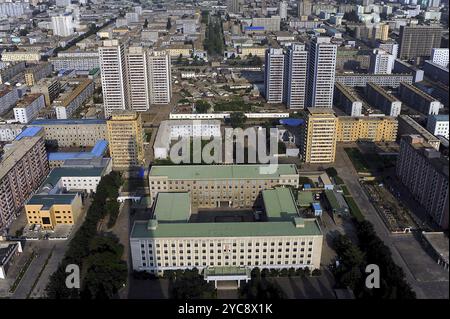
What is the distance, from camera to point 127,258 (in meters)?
13.0

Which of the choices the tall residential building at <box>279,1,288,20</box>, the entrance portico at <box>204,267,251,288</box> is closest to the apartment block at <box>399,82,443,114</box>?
the entrance portico at <box>204,267,251,288</box>

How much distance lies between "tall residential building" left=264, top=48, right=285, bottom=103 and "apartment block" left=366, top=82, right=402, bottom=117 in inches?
224

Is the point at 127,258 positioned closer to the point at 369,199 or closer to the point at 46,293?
the point at 46,293

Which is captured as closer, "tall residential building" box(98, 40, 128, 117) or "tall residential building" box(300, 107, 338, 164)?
"tall residential building" box(300, 107, 338, 164)

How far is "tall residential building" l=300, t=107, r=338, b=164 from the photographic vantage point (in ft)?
60.3

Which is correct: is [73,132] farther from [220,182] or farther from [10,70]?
[10,70]

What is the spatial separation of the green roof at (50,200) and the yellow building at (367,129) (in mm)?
13211

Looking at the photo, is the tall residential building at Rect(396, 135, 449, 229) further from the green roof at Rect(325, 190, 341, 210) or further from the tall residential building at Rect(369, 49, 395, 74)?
the tall residential building at Rect(369, 49, 395, 74)

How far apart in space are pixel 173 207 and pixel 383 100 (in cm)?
1687

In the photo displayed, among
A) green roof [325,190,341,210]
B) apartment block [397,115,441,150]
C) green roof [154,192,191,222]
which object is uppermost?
apartment block [397,115,441,150]

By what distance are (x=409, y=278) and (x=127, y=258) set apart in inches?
320

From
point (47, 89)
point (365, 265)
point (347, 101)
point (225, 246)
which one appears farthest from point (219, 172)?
point (47, 89)

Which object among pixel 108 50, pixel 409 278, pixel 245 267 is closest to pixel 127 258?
pixel 245 267

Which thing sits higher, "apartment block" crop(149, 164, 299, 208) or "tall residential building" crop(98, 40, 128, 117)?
"tall residential building" crop(98, 40, 128, 117)
